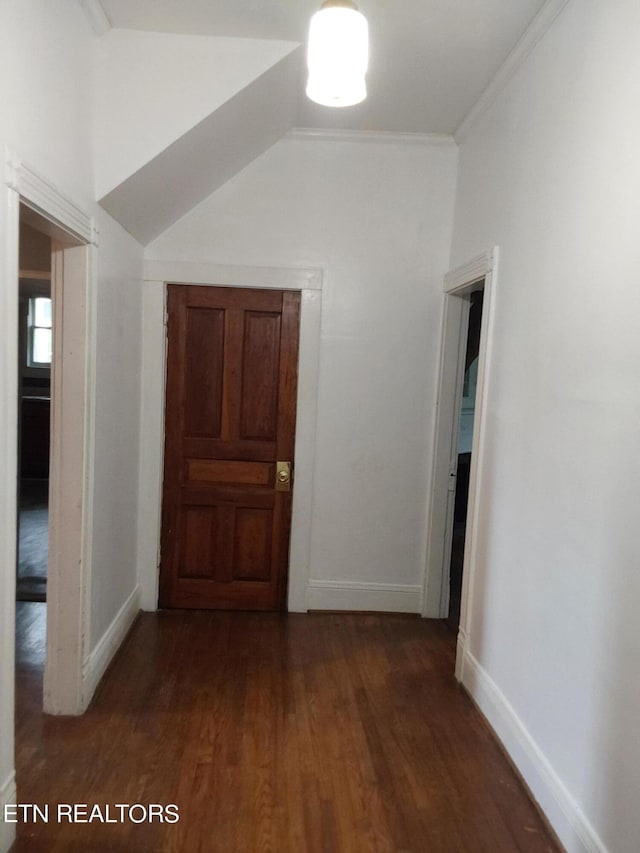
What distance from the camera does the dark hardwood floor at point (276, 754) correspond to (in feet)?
6.47

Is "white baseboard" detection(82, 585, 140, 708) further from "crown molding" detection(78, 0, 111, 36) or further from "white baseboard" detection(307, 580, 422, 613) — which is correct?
"crown molding" detection(78, 0, 111, 36)

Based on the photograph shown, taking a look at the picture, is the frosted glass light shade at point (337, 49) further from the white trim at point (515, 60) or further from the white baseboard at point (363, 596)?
the white baseboard at point (363, 596)

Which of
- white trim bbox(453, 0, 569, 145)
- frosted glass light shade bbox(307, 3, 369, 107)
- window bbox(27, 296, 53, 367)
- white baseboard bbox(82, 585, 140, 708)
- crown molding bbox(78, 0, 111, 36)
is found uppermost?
white trim bbox(453, 0, 569, 145)

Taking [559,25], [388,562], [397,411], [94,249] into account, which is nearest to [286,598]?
[388,562]

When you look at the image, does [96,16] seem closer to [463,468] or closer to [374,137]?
[374,137]

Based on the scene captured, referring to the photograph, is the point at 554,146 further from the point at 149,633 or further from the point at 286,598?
the point at 149,633

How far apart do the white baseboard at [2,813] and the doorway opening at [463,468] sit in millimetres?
2479

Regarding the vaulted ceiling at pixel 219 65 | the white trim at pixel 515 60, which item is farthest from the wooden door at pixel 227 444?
the white trim at pixel 515 60

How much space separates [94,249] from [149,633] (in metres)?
2.09

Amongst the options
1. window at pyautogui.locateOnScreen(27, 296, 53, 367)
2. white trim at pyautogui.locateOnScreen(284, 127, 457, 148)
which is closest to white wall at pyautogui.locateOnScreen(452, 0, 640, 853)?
white trim at pyautogui.locateOnScreen(284, 127, 457, 148)

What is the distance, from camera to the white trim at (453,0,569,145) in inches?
87.9

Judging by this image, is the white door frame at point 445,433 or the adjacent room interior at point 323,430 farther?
the white door frame at point 445,433

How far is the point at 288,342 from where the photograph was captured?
12.0 feet

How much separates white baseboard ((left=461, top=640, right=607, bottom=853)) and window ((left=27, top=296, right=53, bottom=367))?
270 inches
